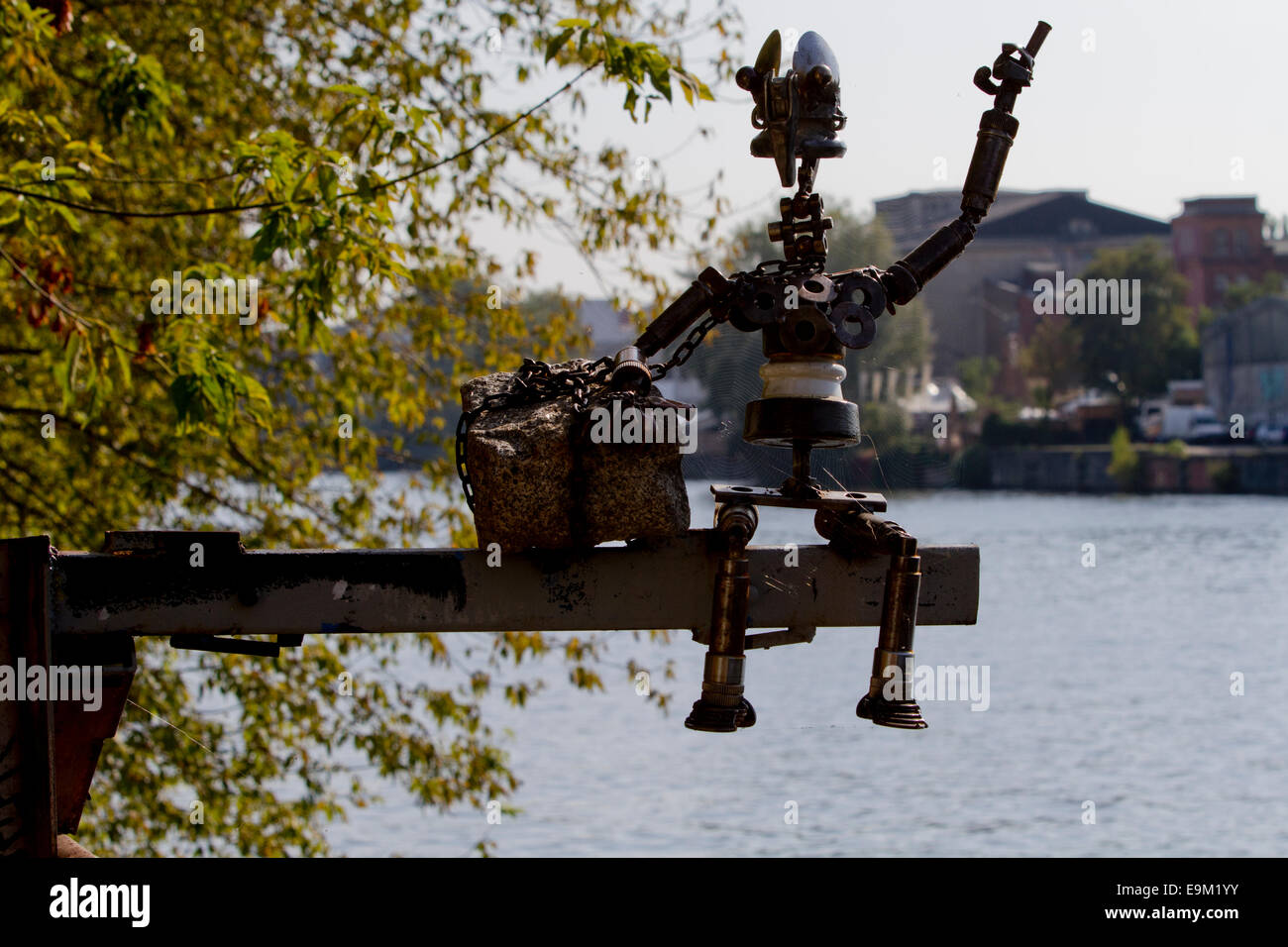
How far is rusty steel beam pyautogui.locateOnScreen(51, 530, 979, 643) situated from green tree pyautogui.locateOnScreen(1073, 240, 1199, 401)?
2506 inches

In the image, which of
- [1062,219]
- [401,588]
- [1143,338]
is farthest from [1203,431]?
[401,588]

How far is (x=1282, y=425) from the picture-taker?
68125 mm

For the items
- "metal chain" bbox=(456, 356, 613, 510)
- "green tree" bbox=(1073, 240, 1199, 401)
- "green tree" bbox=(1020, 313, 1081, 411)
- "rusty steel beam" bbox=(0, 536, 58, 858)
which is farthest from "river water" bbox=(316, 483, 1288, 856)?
"green tree" bbox=(1073, 240, 1199, 401)

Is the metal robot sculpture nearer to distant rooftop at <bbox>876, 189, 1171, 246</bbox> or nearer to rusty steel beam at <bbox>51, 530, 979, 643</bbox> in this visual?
rusty steel beam at <bbox>51, 530, 979, 643</bbox>

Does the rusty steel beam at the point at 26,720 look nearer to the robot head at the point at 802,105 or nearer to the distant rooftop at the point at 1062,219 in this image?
the robot head at the point at 802,105

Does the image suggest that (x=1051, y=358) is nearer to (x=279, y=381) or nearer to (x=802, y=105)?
(x=279, y=381)

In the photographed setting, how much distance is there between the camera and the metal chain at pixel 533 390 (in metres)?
3.54

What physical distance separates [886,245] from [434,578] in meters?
7.51

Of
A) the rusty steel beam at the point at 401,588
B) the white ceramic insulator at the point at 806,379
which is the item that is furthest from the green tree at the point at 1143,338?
the rusty steel beam at the point at 401,588

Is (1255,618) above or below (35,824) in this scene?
below

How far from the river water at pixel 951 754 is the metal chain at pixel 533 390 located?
278 inches
